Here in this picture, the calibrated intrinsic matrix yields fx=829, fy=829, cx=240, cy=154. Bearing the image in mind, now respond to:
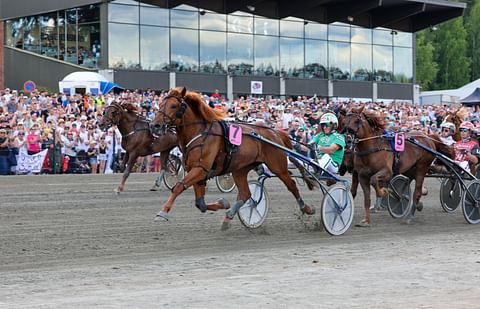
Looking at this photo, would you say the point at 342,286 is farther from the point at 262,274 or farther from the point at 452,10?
the point at 452,10

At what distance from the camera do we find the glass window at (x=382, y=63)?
43188 millimetres

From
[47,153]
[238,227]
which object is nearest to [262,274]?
[238,227]

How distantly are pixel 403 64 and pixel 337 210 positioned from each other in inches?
1387

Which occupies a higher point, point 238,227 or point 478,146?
point 478,146

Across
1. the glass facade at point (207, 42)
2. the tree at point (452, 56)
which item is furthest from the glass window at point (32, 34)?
the tree at point (452, 56)

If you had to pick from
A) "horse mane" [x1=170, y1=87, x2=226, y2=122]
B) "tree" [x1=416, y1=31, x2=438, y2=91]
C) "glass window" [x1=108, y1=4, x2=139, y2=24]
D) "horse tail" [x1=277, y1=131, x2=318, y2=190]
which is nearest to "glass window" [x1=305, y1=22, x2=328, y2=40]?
"glass window" [x1=108, y1=4, x2=139, y2=24]

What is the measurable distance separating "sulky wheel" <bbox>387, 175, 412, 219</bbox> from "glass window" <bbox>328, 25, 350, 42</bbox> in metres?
29.0

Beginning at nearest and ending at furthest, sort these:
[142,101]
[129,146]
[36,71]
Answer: [129,146], [142,101], [36,71]

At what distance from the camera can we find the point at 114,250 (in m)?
9.16

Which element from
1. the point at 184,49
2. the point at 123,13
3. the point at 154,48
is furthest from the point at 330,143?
the point at 184,49

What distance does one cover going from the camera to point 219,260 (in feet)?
27.9

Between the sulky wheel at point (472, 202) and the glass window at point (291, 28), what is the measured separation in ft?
90.0

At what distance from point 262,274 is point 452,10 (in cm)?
3983

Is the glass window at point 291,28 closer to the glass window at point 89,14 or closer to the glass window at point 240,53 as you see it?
the glass window at point 240,53
